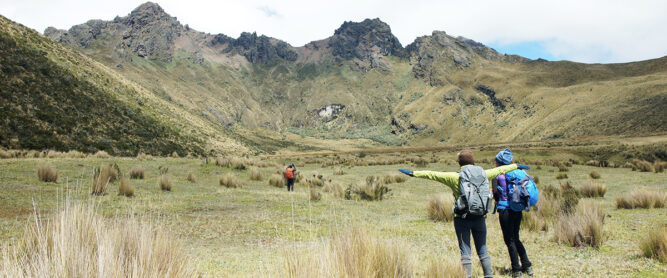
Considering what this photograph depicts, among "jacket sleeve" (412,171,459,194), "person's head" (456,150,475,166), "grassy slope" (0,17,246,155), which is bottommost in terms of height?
"jacket sleeve" (412,171,459,194)

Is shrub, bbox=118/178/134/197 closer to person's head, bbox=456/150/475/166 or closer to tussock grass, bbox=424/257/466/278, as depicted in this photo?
tussock grass, bbox=424/257/466/278

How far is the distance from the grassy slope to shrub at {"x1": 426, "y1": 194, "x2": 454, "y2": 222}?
27.5 m

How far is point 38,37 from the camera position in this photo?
41.4 m

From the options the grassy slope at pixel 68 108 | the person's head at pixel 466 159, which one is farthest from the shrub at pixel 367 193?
the grassy slope at pixel 68 108

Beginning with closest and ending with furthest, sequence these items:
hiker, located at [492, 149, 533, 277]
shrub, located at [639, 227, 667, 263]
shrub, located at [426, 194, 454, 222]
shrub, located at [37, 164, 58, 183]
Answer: hiker, located at [492, 149, 533, 277] < shrub, located at [639, 227, 667, 263] < shrub, located at [426, 194, 454, 222] < shrub, located at [37, 164, 58, 183]

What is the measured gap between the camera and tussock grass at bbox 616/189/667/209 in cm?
1095

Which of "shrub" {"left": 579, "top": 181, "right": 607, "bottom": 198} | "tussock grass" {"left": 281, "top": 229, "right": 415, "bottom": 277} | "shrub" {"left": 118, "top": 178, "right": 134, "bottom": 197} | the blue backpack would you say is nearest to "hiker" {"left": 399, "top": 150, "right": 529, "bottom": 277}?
the blue backpack

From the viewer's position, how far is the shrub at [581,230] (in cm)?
684

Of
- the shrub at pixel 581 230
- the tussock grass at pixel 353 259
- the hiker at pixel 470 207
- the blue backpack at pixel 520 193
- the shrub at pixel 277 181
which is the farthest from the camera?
the shrub at pixel 277 181

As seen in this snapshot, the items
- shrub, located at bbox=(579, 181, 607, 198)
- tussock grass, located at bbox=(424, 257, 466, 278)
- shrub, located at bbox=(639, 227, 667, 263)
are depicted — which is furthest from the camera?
shrub, located at bbox=(579, 181, 607, 198)

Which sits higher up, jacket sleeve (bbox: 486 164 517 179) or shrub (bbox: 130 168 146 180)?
jacket sleeve (bbox: 486 164 517 179)

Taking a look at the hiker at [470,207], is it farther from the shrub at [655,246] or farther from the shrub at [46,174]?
the shrub at [46,174]

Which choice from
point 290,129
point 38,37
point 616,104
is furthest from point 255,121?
point 616,104

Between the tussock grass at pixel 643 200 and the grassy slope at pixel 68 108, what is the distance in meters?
33.2
